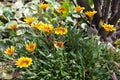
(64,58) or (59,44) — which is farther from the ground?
(59,44)

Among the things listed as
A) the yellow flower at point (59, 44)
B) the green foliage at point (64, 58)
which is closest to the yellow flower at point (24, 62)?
the green foliage at point (64, 58)

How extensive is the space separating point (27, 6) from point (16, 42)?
98cm

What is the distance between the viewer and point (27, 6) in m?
4.22

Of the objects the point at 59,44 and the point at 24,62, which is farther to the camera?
the point at 59,44

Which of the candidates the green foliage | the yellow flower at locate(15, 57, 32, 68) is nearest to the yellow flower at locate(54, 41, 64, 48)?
the green foliage

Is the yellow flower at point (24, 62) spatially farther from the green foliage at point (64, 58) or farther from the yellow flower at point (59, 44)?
the yellow flower at point (59, 44)

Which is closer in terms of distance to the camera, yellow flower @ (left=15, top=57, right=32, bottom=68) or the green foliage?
yellow flower @ (left=15, top=57, right=32, bottom=68)

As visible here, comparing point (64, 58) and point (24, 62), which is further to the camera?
point (64, 58)

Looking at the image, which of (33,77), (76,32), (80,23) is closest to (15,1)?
(80,23)

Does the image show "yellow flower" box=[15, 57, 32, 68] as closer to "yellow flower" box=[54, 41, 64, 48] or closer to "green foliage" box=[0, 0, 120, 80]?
"green foliage" box=[0, 0, 120, 80]

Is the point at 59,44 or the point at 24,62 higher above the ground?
the point at 59,44

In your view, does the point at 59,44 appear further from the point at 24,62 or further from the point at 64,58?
the point at 24,62

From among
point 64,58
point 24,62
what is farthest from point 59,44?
point 24,62

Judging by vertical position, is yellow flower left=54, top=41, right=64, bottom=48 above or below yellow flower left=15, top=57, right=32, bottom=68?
above
